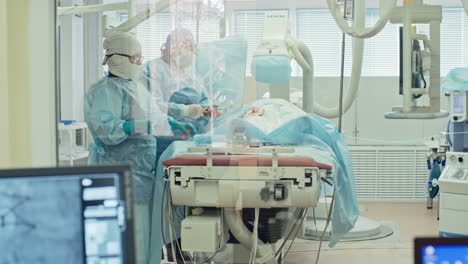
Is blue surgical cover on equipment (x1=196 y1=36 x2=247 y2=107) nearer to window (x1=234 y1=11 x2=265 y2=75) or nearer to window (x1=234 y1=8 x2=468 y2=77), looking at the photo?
window (x1=234 y1=11 x2=265 y2=75)

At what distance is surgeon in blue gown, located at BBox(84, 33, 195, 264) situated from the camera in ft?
7.72

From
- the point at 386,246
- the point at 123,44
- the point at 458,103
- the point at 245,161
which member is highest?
the point at 123,44

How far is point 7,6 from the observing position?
2.13m

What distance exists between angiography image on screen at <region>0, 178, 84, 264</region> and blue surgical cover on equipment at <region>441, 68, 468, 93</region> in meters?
1.89

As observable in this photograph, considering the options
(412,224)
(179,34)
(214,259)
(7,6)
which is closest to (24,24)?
(7,6)

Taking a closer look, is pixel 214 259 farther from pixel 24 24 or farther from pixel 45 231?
pixel 45 231

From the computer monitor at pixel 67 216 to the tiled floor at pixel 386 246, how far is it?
242 cm

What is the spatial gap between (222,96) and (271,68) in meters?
0.22

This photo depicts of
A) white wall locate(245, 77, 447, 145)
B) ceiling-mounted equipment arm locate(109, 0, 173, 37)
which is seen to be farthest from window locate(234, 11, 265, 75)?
ceiling-mounted equipment arm locate(109, 0, 173, 37)

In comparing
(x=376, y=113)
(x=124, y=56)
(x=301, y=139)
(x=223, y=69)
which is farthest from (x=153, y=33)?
(x=376, y=113)

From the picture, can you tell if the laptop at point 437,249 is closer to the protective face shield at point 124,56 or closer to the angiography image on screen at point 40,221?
the angiography image on screen at point 40,221

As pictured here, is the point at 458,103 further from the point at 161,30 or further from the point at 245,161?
the point at 161,30

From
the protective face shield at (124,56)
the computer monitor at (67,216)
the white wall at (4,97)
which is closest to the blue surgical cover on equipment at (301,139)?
the protective face shield at (124,56)

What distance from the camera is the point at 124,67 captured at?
2.35 m
